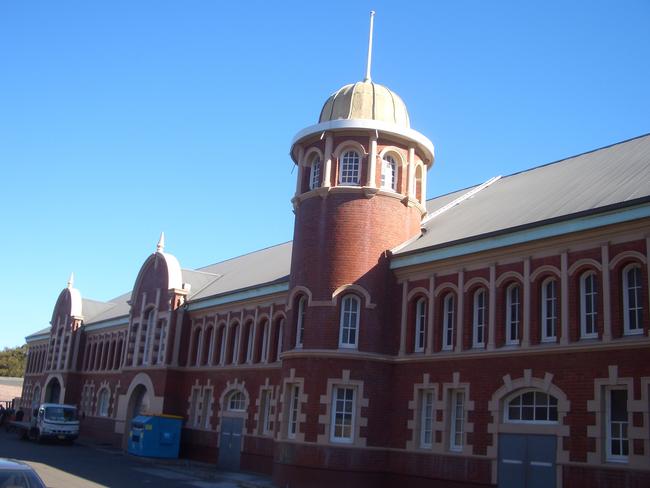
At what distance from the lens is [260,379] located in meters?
33.1

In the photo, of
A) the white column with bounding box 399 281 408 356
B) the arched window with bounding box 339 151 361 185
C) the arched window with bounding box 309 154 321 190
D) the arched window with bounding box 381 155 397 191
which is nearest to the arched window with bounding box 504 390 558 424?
the white column with bounding box 399 281 408 356

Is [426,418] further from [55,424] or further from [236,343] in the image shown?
[55,424]

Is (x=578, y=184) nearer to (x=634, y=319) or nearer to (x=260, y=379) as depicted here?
(x=634, y=319)

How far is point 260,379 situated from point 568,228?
56.2 feet

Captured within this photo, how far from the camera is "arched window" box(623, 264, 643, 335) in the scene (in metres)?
19.0

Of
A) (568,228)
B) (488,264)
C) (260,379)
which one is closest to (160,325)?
(260,379)

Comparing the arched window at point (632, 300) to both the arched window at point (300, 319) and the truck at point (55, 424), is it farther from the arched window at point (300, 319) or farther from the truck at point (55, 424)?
the truck at point (55, 424)

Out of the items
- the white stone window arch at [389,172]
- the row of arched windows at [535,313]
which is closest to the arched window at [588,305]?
the row of arched windows at [535,313]

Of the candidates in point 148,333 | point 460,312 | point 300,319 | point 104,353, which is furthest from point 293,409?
point 104,353

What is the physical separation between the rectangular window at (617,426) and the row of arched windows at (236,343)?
15.9m

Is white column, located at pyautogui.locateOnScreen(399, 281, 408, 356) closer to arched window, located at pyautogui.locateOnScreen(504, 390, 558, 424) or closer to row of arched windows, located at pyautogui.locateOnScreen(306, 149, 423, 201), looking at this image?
row of arched windows, located at pyautogui.locateOnScreen(306, 149, 423, 201)

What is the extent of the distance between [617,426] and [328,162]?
14.0m

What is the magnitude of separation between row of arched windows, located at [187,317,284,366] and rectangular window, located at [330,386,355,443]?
669 cm

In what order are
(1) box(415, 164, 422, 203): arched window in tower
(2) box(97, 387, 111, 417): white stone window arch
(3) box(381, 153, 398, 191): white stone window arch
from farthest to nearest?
(2) box(97, 387, 111, 417): white stone window arch
(1) box(415, 164, 422, 203): arched window in tower
(3) box(381, 153, 398, 191): white stone window arch
